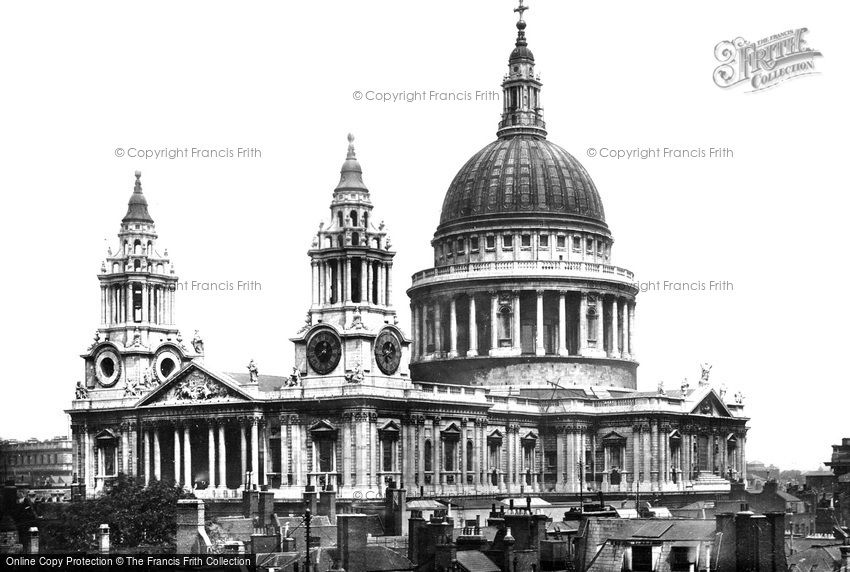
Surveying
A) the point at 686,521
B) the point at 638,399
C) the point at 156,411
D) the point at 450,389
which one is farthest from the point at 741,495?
the point at 686,521

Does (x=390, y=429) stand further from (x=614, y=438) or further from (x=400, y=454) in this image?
(x=614, y=438)

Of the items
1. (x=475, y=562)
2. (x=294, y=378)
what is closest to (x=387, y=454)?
(x=294, y=378)

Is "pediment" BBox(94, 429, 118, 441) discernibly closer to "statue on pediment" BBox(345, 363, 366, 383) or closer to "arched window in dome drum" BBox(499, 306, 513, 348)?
"statue on pediment" BBox(345, 363, 366, 383)

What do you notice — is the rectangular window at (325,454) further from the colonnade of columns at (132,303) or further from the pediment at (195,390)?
the colonnade of columns at (132,303)

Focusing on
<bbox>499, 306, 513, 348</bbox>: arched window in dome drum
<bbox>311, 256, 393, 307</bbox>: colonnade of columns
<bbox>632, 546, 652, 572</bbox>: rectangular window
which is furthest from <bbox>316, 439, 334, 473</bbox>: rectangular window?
<bbox>632, 546, 652, 572</bbox>: rectangular window

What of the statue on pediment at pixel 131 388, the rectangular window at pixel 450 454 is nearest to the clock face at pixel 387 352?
the rectangular window at pixel 450 454

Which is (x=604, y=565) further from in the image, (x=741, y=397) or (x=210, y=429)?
(x=741, y=397)

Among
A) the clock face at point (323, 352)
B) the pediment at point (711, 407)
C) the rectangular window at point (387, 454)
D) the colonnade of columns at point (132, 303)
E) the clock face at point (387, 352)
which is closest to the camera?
the clock face at point (323, 352)
